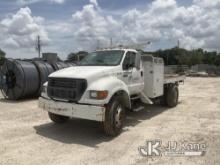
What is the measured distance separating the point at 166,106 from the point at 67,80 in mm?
5598

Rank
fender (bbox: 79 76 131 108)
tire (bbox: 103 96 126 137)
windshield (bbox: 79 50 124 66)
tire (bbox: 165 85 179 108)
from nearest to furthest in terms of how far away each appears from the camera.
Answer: fender (bbox: 79 76 131 108), tire (bbox: 103 96 126 137), windshield (bbox: 79 50 124 66), tire (bbox: 165 85 179 108)

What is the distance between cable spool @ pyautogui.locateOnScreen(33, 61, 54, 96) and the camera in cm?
1364

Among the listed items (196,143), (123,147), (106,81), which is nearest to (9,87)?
(106,81)

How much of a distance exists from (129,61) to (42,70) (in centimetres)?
699

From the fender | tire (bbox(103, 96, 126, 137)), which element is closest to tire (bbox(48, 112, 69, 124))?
the fender

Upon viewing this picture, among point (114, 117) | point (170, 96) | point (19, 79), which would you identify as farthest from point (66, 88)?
point (19, 79)

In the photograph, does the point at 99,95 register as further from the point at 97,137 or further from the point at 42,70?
the point at 42,70

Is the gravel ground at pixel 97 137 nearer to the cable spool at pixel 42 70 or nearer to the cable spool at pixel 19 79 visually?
the cable spool at pixel 19 79

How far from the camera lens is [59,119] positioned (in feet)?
26.8

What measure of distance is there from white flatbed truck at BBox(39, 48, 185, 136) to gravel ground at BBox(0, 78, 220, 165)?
1.66 feet

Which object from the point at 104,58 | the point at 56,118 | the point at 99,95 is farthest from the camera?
the point at 56,118

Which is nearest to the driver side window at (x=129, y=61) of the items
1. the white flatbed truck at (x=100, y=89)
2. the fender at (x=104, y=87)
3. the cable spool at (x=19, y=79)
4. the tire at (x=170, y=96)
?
the white flatbed truck at (x=100, y=89)

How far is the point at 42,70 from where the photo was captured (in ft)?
45.6

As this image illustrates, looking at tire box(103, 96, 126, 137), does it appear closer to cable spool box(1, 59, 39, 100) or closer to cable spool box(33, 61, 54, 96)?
cable spool box(1, 59, 39, 100)
